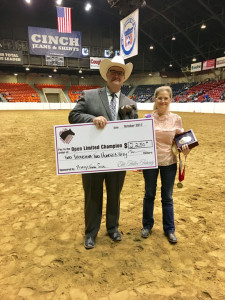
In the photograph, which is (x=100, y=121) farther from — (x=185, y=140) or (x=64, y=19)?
(x=64, y=19)

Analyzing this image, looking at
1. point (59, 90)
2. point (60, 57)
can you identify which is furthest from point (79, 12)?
point (59, 90)

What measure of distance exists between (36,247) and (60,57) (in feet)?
86.6

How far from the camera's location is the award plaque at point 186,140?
1.94 m

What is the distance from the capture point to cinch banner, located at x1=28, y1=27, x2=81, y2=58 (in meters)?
23.3

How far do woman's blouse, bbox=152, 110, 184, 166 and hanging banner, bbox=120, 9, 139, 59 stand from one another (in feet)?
37.7

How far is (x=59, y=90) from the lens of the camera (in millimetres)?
31234

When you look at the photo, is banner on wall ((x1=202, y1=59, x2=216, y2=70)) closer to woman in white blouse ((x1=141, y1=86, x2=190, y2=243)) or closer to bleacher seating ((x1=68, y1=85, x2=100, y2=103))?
bleacher seating ((x1=68, y1=85, x2=100, y2=103))

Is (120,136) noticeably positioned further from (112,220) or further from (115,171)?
(112,220)

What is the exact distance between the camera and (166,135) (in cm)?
207

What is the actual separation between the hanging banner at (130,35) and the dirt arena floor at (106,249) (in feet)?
36.0

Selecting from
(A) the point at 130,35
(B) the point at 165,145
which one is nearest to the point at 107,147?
(B) the point at 165,145

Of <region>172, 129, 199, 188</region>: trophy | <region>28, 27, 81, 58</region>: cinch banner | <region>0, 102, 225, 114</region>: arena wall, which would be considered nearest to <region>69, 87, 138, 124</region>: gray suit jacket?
<region>172, 129, 199, 188</region>: trophy

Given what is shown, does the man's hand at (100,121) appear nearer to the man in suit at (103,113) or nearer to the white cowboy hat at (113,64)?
the man in suit at (103,113)

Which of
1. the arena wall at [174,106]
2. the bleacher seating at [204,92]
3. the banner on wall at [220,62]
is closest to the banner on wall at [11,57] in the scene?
the arena wall at [174,106]
